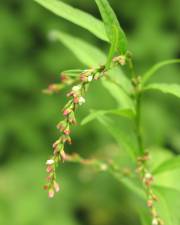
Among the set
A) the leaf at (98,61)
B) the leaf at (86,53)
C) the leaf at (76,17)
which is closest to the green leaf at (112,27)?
the leaf at (76,17)

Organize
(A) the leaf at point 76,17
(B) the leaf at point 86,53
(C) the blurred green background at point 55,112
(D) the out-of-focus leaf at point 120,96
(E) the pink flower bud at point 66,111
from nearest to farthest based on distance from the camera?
(E) the pink flower bud at point 66,111 < (A) the leaf at point 76,17 < (D) the out-of-focus leaf at point 120,96 < (B) the leaf at point 86,53 < (C) the blurred green background at point 55,112

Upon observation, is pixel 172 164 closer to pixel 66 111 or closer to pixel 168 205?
pixel 168 205

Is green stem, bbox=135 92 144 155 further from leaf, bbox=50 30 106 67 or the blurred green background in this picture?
the blurred green background

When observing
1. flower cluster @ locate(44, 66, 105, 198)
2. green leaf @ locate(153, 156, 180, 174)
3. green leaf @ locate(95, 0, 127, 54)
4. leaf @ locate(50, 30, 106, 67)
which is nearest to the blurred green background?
leaf @ locate(50, 30, 106, 67)

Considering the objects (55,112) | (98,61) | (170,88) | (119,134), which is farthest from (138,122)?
(55,112)

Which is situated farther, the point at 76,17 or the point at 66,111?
the point at 76,17

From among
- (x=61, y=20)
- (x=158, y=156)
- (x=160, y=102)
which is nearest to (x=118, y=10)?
(x=61, y=20)

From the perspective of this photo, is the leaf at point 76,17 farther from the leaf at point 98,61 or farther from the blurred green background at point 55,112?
the blurred green background at point 55,112
